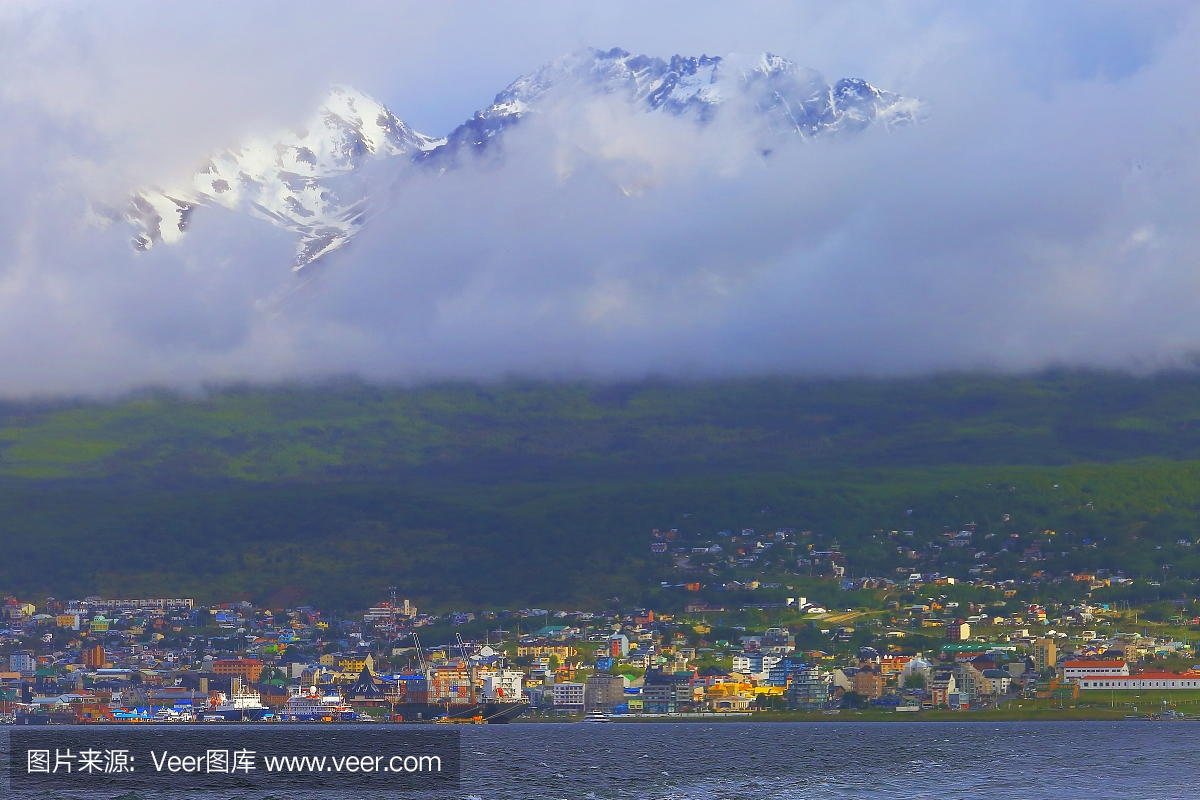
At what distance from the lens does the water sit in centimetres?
10306

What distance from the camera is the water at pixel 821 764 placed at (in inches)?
4058

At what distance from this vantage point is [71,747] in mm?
130750

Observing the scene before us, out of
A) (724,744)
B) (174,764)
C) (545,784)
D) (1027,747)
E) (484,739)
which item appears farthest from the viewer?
(484,739)

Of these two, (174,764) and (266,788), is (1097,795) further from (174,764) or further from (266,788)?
(174,764)

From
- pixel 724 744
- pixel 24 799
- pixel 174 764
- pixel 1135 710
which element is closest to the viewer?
pixel 24 799

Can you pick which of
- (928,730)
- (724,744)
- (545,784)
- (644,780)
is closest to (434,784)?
(545,784)

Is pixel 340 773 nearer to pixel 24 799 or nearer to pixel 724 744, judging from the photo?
Result: pixel 24 799

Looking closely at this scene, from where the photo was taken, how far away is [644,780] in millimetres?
113688

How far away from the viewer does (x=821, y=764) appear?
128 metres

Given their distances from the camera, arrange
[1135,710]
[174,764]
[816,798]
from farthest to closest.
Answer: [1135,710], [174,764], [816,798]

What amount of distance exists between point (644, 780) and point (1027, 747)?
146 feet

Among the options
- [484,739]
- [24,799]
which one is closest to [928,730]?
[484,739]

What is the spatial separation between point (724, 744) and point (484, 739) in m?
26.8

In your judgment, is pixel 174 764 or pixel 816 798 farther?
pixel 174 764
